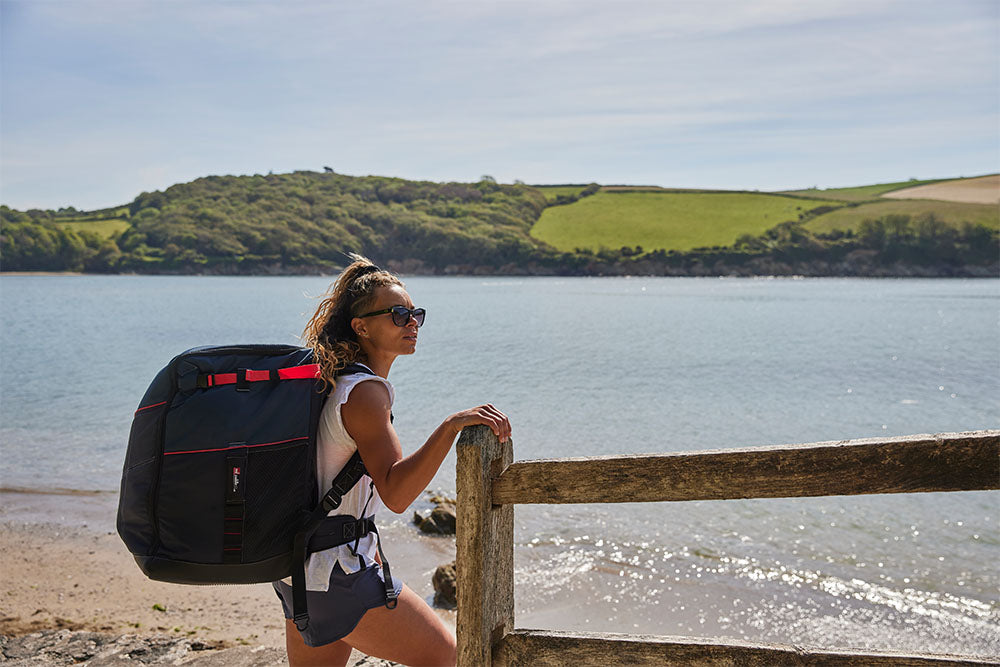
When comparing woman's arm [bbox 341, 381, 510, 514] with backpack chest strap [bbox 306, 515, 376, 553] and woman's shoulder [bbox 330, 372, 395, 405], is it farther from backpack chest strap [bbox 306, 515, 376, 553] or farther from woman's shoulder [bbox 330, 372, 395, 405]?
backpack chest strap [bbox 306, 515, 376, 553]

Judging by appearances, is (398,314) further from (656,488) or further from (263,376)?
(656,488)

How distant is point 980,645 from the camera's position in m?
7.54

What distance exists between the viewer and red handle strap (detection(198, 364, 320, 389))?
2.82 m

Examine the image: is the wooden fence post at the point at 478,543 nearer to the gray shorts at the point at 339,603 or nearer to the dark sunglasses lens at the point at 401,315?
the gray shorts at the point at 339,603

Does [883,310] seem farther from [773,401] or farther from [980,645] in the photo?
[980,645]

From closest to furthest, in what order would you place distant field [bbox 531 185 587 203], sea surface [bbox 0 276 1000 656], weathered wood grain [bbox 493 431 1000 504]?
weathered wood grain [bbox 493 431 1000 504] < sea surface [bbox 0 276 1000 656] < distant field [bbox 531 185 587 203]

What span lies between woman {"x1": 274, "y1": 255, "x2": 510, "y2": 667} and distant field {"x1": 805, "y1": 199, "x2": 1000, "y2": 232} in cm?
14185

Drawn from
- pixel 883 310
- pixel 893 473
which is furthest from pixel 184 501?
pixel 883 310

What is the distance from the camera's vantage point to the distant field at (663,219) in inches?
5482

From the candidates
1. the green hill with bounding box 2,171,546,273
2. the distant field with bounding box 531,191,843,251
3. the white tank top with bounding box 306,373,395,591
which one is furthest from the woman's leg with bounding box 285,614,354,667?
the distant field with bounding box 531,191,843,251

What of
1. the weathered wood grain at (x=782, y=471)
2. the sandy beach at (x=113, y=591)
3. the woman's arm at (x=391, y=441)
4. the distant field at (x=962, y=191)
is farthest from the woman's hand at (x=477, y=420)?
the distant field at (x=962, y=191)

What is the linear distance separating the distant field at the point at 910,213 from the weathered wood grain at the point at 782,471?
142 m

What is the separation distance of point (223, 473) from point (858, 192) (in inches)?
7088

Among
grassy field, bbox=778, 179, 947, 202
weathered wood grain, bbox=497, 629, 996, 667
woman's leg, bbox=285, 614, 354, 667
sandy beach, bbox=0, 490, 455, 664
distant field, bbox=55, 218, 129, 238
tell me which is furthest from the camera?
grassy field, bbox=778, 179, 947, 202
